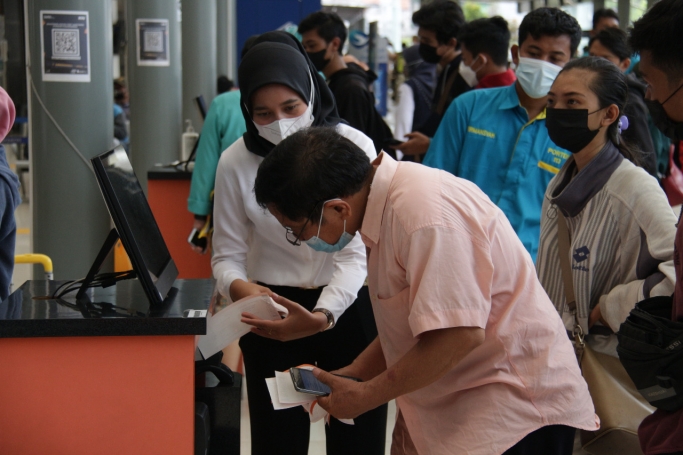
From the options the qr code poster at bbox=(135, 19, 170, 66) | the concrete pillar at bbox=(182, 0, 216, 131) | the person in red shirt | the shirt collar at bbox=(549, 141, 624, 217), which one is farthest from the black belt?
the concrete pillar at bbox=(182, 0, 216, 131)

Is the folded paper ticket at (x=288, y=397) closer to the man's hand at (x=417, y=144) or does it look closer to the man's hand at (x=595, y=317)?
the man's hand at (x=595, y=317)

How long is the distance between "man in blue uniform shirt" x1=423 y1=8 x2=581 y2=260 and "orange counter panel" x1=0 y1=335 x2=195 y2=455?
168cm

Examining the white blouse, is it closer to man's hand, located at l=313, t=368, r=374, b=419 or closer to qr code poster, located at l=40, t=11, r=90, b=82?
man's hand, located at l=313, t=368, r=374, b=419

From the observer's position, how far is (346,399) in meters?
1.63

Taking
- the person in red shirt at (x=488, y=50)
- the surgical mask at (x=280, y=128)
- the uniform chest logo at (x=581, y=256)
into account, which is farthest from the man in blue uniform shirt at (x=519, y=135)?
the surgical mask at (x=280, y=128)

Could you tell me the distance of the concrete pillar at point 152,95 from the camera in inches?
277

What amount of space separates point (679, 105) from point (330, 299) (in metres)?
1.06

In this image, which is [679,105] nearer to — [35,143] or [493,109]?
[493,109]

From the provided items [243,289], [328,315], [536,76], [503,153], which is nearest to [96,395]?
[243,289]

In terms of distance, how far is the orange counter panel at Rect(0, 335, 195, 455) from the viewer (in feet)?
5.26

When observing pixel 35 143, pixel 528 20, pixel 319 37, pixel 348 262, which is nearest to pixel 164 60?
pixel 319 37

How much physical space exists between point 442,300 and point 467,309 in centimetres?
5

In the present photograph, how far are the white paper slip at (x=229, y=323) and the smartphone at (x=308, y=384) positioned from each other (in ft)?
0.69

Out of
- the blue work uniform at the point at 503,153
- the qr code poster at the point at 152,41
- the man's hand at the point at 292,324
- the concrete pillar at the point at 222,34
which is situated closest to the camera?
the man's hand at the point at 292,324
